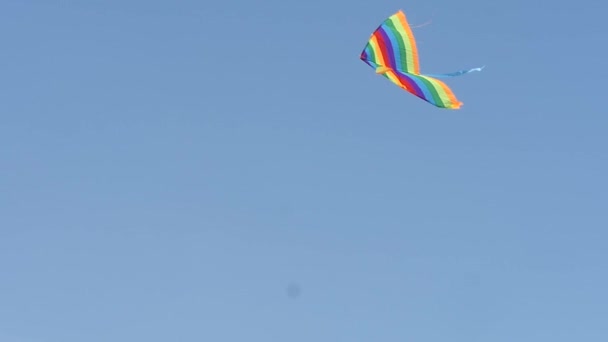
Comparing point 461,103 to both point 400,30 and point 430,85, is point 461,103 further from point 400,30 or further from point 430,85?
point 400,30

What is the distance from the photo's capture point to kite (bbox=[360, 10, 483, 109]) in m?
23.8

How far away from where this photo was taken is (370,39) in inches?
976

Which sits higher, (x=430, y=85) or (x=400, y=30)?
(x=400, y=30)

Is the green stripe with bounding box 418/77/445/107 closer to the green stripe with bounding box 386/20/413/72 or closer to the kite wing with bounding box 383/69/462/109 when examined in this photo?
the kite wing with bounding box 383/69/462/109

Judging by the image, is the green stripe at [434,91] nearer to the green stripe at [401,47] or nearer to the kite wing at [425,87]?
the kite wing at [425,87]

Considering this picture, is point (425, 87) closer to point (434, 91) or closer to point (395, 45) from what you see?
point (434, 91)

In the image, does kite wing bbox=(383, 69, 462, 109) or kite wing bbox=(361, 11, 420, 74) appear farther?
kite wing bbox=(361, 11, 420, 74)

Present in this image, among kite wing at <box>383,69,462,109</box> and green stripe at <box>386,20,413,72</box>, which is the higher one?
green stripe at <box>386,20,413,72</box>

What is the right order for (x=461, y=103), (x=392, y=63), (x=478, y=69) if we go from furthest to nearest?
(x=392, y=63) < (x=461, y=103) < (x=478, y=69)

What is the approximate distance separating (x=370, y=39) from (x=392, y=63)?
857mm

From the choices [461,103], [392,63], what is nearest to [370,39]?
[392,63]

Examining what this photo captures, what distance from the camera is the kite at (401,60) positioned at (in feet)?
77.9

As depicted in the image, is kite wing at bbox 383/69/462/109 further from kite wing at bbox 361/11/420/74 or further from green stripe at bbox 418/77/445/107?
kite wing at bbox 361/11/420/74

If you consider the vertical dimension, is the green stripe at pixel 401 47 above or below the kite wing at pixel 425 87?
above
